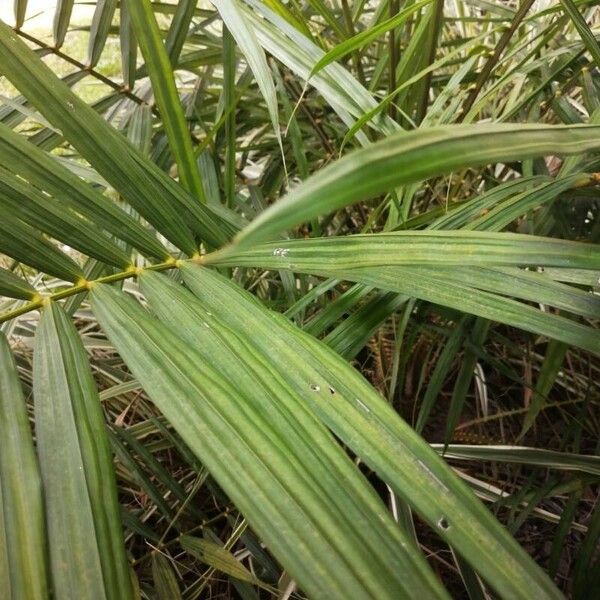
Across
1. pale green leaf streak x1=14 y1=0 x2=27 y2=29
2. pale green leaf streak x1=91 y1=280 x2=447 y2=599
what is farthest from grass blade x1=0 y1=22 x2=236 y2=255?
pale green leaf streak x1=14 y1=0 x2=27 y2=29

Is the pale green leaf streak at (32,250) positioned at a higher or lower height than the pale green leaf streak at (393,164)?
lower

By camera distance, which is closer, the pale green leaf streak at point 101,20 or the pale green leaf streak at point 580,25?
the pale green leaf streak at point 580,25

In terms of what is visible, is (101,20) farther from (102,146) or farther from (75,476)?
(75,476)

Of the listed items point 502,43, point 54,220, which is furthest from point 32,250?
point 502,43

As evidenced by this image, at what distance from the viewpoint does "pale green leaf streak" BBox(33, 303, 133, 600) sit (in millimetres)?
209

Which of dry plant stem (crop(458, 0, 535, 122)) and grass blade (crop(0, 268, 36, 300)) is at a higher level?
dry plant stem (crop(458, 0, 535, 122))

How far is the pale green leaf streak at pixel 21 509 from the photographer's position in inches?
8.2

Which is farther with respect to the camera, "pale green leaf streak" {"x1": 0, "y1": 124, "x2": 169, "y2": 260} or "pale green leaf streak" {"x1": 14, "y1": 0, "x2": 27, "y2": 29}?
"pale green leaf streak" {"x1": 14, "y1": 0, "x2": 27, "y2": 29}

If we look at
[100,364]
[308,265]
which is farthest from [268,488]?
[100,364]

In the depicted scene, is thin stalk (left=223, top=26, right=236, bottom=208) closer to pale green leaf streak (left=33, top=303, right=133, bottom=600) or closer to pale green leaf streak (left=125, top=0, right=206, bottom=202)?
pale green leaf streak (left=125, top=0, right=206, bottom=202)

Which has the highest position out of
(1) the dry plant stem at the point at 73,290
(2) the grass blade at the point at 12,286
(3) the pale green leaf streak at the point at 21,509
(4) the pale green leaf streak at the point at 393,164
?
(4) the pale green leaf streak at the point at 393,164

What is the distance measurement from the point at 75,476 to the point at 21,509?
24mm

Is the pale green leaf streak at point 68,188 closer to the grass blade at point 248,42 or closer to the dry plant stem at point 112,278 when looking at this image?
the dry plant stem at point 112,278

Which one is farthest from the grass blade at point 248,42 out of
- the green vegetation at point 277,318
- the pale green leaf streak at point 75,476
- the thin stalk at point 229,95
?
the pale green leaf streak at point 75,476
